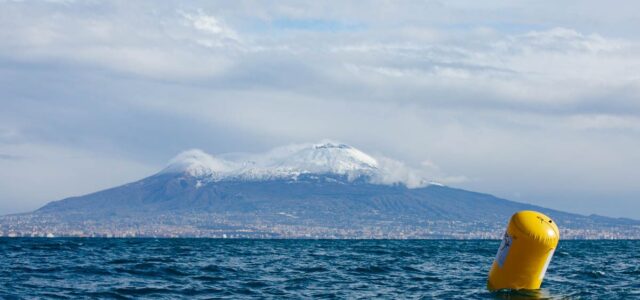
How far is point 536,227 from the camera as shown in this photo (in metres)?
30.7

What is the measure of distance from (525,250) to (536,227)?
3.35 ft

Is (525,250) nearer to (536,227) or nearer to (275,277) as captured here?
(536,227)

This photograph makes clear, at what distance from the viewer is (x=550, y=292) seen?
120 ft

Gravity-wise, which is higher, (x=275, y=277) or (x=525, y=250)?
(x=525, y=250)

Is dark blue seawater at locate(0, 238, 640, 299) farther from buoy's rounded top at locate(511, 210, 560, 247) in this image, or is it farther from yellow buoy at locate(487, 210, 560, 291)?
buoy's rounded top at locate(511, 210, 560, 247)

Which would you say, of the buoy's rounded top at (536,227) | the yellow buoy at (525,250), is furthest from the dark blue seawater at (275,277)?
the buoy's rounded top at (536,227)

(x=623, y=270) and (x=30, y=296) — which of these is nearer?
(x=30, y=296)

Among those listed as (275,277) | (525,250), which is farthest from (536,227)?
(275,277)

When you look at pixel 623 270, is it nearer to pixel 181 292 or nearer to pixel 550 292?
pixel 550 292

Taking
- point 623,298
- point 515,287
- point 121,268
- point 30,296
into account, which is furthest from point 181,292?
point 623,298

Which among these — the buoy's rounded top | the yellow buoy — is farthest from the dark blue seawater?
the buoy's rounded top

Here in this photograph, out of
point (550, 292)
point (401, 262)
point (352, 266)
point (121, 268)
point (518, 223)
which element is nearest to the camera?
point (518, 223)

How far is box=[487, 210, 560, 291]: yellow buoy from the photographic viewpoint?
30.8 meters

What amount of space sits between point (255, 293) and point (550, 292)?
13.0m
